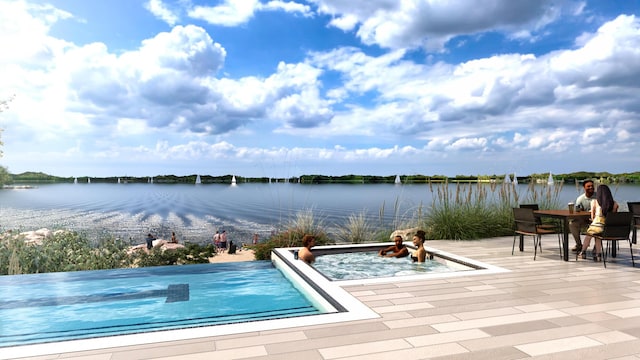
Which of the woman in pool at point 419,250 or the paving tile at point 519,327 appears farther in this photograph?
the woman in pool at point 419,250

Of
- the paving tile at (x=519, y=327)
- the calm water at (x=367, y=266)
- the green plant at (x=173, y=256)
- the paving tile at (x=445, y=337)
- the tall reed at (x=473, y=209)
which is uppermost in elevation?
the tall reed at (x=473, y=209)

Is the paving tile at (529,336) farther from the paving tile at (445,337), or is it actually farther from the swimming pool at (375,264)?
the swimming pool at (375,264)

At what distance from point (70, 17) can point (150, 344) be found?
9.25m

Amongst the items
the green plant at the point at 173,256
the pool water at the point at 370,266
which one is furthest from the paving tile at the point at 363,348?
the green plant at the point at 173,256

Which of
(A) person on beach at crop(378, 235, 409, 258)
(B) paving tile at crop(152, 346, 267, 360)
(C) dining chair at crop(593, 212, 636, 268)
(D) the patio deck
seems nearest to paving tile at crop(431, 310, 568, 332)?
(D) the patio deck

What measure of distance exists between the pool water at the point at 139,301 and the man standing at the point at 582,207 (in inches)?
148

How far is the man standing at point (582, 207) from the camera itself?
5.29m

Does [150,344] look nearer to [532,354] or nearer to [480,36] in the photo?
[532,354]

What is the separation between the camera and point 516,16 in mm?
8656

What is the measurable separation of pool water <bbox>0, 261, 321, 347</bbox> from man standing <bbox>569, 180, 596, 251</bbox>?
376 centimetres

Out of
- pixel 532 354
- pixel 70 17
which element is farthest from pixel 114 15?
pixel 532 354

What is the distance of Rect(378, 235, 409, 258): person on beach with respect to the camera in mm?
6203

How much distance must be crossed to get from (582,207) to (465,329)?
4.07 m

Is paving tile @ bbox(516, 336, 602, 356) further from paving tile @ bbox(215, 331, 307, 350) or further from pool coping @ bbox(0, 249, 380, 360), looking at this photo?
paving tile @ bbox(215, 331, 307, 350)
